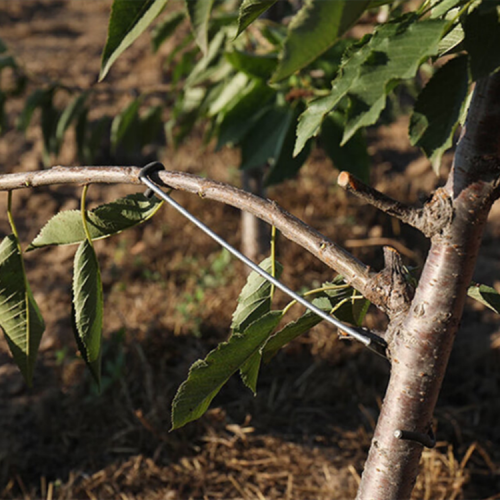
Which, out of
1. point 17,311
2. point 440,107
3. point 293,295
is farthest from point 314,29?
point 17,311

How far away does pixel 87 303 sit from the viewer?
0.76m

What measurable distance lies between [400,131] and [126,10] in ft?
8.40

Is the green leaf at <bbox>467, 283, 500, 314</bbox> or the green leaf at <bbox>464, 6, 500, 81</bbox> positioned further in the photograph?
the green leaf at <bbox>467, 283, 500, 314</bbox>

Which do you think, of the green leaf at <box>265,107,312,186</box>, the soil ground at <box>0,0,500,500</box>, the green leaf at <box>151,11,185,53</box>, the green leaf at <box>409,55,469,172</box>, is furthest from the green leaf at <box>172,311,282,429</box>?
the green leaf at <box>151,11,185,53</box>

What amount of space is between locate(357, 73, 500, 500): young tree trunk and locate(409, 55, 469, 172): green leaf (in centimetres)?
4

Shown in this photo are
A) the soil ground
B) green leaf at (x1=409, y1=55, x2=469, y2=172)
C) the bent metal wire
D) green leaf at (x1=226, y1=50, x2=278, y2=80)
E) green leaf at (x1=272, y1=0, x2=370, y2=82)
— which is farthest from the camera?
the soil ground

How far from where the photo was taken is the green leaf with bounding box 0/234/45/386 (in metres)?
0.80

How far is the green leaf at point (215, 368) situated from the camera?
692mm

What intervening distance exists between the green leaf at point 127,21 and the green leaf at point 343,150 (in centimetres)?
76

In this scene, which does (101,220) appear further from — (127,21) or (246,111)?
(246,111)

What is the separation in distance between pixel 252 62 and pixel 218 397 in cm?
91

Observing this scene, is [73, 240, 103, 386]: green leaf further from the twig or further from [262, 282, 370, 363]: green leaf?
the twig

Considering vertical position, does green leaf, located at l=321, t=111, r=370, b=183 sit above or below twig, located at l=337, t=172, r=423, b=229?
above

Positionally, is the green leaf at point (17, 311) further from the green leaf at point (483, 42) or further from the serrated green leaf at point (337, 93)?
the green leaf at point (483, 42)
